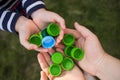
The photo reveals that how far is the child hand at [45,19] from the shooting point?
1.23m

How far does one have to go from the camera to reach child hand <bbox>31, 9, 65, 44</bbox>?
1.23m

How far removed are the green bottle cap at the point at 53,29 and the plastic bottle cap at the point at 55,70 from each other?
147 mm

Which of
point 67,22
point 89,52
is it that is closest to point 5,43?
point 67,22

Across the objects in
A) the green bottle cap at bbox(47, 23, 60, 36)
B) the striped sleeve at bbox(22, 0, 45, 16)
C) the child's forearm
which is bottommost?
the child's forearm

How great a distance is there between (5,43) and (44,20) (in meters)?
0.51

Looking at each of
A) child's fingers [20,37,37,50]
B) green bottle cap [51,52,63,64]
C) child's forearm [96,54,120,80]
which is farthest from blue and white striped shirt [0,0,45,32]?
child's forearm [96,54,120,80]

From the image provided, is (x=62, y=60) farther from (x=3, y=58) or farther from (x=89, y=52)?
(x=3, y=58)

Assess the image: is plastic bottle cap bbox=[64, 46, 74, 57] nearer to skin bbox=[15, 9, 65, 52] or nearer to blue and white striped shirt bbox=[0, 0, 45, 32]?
skin bbox=[15, 9, 65, 52]

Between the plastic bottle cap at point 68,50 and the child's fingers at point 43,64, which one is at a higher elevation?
the plastic bottle cap at point 68,50

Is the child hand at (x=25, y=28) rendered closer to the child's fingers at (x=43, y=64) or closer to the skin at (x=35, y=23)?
the skin at (x=35, y=23)

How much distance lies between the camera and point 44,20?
1300 mm

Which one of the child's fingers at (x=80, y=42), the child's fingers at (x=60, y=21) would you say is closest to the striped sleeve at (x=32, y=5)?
the child's fingers at (x=60, y=21)

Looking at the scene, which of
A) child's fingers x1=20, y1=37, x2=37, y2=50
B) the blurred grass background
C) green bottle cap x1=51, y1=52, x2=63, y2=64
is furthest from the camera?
the blurred grass background

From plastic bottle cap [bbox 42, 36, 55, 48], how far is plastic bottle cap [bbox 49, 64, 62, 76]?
0.37ft
